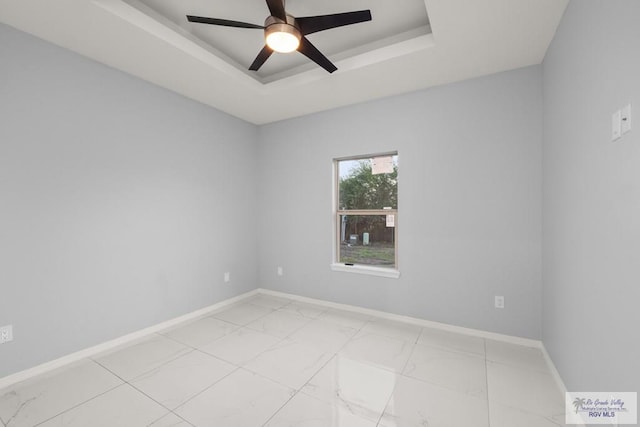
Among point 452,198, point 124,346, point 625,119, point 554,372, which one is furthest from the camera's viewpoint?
point 452,198

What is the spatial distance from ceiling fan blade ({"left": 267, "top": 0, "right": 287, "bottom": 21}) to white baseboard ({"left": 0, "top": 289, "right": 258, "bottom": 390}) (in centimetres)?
322

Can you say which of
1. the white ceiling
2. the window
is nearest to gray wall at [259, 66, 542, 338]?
the window

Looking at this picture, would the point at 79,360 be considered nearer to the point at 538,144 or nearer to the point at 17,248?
the point at 17,248

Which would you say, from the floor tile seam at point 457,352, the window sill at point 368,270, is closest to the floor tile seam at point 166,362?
the window sill at point 368,270

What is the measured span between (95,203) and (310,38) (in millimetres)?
2577

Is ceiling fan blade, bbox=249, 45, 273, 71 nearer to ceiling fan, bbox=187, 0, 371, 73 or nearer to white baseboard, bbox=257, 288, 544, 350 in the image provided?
ceiling fan, bbox=187, 0, 371, 73

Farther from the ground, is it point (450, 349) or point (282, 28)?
point (282, 28)

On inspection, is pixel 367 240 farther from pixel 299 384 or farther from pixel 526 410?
pixel 526 410

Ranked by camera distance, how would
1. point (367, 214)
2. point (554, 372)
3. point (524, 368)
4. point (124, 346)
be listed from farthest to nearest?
point (367, 214), point (124, 346), point (524, 368), point (554, 372)

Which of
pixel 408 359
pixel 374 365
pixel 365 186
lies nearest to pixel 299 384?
pixel 374 365

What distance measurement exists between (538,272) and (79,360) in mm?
4270

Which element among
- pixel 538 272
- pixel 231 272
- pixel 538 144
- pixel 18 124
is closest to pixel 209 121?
pixel 18 124

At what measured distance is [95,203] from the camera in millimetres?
2488

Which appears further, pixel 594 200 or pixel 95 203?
pixel 95 203
